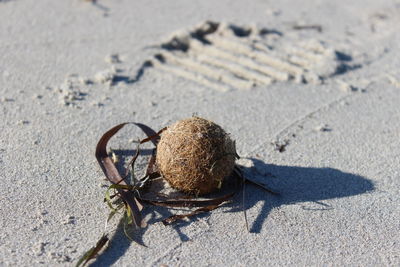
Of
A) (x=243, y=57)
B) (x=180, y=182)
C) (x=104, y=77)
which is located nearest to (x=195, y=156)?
(x=180, y=182)

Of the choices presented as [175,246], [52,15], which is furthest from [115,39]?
[175,246]

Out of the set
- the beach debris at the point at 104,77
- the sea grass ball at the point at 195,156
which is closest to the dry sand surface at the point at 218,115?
the beach debris at the point at 104,77

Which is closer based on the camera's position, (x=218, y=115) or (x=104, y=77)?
(x=218, y=115)

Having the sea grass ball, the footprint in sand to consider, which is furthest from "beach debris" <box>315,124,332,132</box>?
the sea grass ball

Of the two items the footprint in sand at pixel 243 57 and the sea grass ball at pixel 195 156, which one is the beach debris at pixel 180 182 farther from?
the footprint in sand at pixel 243 57

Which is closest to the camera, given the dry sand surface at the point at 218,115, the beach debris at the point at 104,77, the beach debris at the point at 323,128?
the dry sand surface at the point at 218,115

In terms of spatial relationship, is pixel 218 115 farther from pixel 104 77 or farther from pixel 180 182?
pixel 180 182
